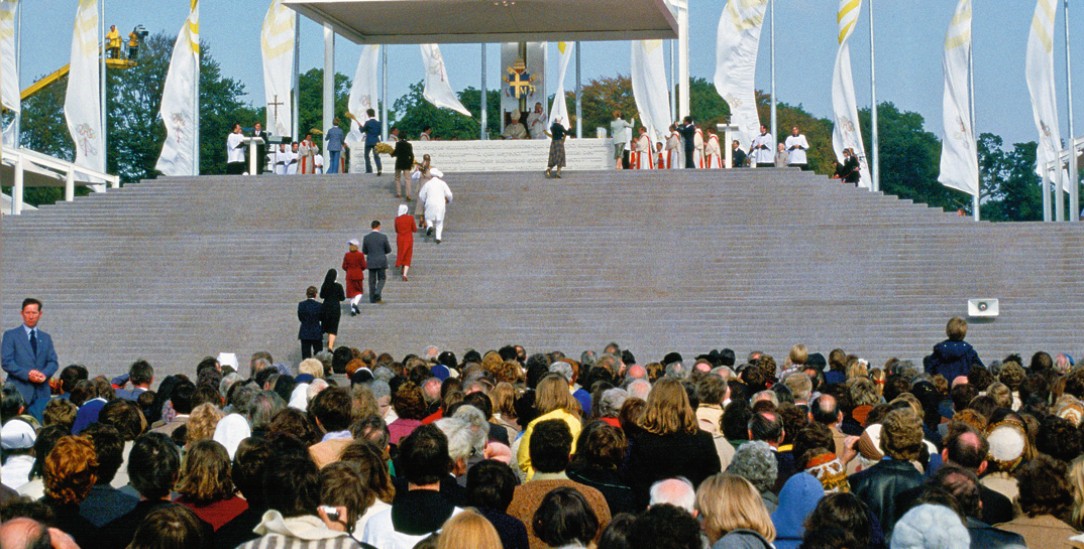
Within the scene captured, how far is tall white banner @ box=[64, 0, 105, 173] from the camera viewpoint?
128 feet

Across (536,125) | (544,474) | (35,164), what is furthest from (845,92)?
(544,474)

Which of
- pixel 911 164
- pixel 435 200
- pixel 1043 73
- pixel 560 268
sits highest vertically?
pixel 911 164

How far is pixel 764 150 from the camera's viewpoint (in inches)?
1384

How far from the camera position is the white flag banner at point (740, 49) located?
38.4 metres

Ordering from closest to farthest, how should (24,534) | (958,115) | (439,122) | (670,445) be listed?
(24,534) → (670,445) → (958,115) → (439,122)

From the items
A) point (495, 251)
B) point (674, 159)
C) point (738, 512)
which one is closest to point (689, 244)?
point (495, 251)

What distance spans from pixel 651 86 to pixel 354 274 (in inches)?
829

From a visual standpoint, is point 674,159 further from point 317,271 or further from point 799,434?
point 799,434

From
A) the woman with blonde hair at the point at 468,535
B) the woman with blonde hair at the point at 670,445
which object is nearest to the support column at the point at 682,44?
the woman with blonde hair at the point at 670,445

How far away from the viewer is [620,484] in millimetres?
7082

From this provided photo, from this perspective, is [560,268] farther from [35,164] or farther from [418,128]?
[418,128]

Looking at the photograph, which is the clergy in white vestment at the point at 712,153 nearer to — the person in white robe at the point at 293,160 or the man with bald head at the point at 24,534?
the person in white robe at the point at 293,160

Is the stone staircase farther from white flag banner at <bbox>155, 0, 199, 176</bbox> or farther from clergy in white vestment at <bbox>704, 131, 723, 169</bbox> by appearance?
white flag banner at <bbox>155, 0, 199, 176</bbox>

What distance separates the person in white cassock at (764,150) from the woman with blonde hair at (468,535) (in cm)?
3056
